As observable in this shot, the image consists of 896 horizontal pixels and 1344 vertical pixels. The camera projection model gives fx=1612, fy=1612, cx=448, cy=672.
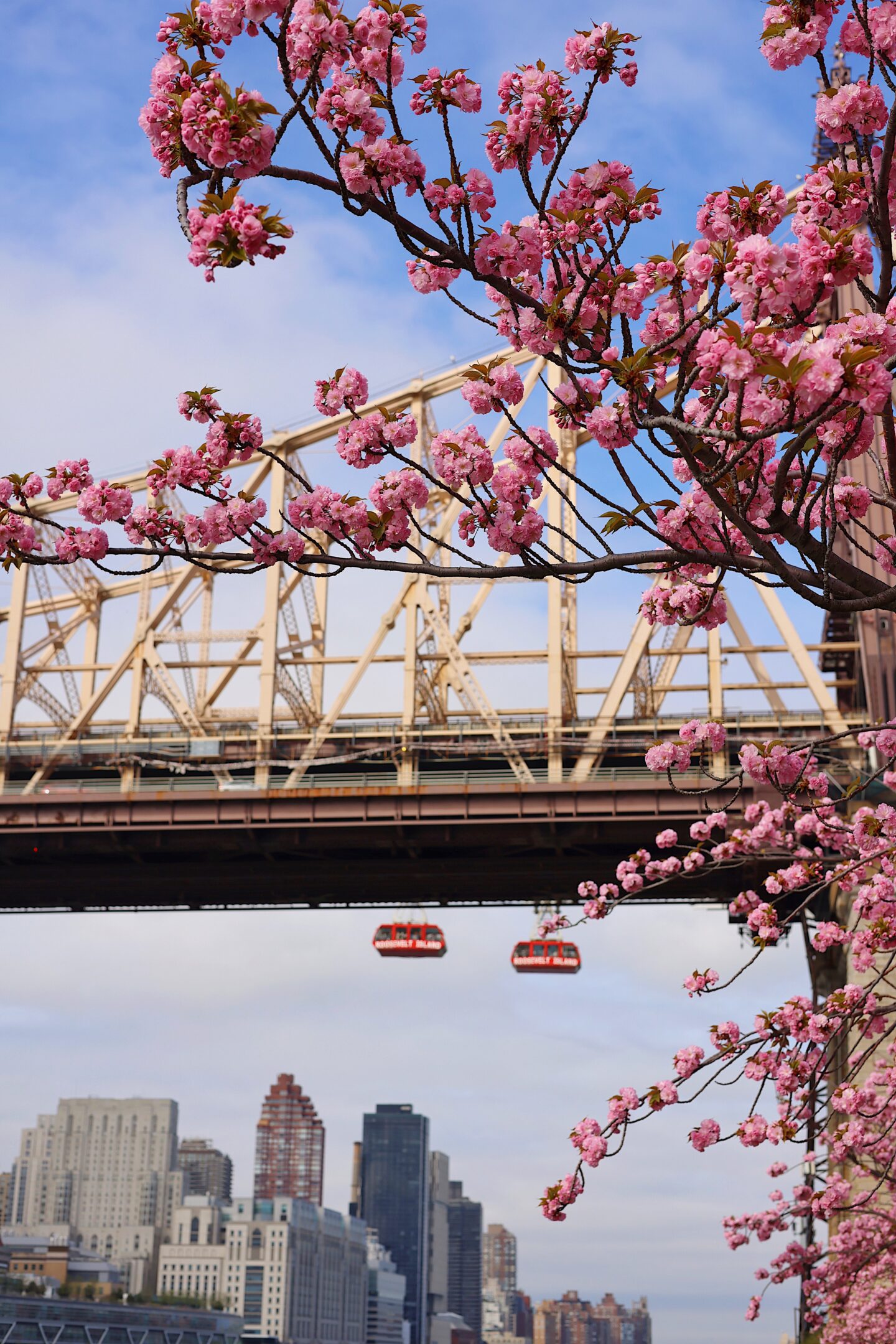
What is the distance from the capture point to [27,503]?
10.4 meters

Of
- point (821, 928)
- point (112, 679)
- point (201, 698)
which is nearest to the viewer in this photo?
point (821, 928)

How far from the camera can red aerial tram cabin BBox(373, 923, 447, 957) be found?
4638 cm

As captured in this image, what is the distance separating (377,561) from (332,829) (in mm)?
36284

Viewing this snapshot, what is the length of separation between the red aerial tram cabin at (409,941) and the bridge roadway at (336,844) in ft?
5.51

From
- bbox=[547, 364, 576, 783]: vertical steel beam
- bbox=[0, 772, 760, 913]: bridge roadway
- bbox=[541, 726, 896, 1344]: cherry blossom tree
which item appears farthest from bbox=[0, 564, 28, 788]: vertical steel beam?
bbox=[541, 726, 896, 1344]: cherry blossom tree

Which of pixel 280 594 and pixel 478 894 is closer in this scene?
pixel 478 894

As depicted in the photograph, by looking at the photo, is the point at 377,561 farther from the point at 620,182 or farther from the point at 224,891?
the point at 224,891

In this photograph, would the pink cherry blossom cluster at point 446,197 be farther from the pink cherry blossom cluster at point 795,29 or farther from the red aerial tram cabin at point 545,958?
the red aerial tram cabin at point 545,958

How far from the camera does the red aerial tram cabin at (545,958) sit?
45500 millimetres

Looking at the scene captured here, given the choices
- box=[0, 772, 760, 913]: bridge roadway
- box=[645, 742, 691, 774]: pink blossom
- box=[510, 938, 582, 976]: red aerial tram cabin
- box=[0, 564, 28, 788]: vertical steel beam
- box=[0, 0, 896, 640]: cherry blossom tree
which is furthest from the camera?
box=[0, 564, 28, 788]: vertical steel beam

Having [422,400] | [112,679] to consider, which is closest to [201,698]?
[112,679]

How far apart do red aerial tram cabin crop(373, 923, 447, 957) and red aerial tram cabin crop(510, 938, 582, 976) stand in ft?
7.10

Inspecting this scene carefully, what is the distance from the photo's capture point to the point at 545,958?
45.9 m

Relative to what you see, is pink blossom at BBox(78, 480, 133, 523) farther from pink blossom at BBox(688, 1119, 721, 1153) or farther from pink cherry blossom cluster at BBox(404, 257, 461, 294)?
pink blossom at BBox(688, 1119, 721, 1153)
